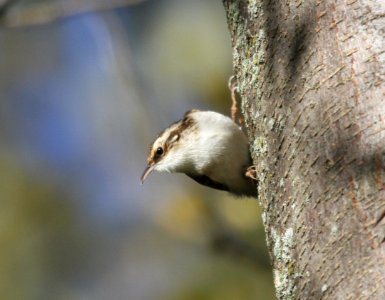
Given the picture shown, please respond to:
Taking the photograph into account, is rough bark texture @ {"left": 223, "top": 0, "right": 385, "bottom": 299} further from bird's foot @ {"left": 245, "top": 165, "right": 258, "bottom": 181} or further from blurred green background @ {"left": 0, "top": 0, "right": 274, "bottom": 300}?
blurred green background @ {"left": 0, "top": 0, "right": 274, "bottom": 300}

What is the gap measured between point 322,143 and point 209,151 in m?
1.38

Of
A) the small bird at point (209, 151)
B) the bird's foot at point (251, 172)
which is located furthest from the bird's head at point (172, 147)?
the bird's foot at point (251, 172)

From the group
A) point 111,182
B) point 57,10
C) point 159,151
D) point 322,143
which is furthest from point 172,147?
point 111,182

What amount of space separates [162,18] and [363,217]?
5.88 meters

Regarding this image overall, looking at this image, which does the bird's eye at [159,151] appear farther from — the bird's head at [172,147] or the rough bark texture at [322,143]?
the rough bark texture at [322,143]

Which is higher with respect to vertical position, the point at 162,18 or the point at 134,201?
the point at 162,18

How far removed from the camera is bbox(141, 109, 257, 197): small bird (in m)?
3.39

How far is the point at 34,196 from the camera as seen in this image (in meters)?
7.55

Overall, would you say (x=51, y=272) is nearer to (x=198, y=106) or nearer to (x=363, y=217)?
(x=198, y=106)

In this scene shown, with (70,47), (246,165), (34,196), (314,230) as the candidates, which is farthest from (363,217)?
(70,47)

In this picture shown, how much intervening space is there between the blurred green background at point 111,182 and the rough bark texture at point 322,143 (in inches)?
104

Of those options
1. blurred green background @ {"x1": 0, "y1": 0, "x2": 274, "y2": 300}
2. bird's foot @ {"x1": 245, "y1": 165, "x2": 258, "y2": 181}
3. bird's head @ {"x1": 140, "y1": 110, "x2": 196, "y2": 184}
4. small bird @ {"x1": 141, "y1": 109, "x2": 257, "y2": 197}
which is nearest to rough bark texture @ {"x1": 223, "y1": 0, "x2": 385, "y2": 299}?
bird's foot @ {"x1": 245, "y1": 165, "x2": 258, "y2": 181}

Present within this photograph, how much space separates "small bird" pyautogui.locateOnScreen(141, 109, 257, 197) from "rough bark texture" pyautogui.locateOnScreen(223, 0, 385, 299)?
2.98 feet

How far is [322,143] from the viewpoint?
2096mm
